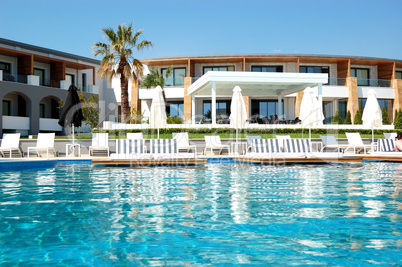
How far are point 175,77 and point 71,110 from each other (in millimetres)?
20008

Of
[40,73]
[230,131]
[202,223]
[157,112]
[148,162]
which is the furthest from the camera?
[40,73]

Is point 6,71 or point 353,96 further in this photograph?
point 353,96

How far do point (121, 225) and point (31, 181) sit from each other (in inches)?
212

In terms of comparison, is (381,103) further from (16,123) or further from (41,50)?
(16,123)

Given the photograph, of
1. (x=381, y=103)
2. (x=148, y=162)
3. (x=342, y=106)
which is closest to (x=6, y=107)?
(x=148, y=162)

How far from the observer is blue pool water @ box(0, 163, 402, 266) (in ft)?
12.2

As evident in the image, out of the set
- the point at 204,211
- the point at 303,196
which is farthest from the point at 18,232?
the point at 303,196

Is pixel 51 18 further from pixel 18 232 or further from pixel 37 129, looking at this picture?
pixel 18 232

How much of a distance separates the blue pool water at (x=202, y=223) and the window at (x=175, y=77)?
24538mm

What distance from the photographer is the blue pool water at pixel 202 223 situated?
3.72 metres

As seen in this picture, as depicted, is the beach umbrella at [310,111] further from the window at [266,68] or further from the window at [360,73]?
the window at [360,73]

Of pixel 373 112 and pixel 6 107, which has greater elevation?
pixel 6 107

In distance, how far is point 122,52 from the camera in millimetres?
25359

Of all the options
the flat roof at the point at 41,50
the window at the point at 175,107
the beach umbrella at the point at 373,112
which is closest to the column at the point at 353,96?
the window at the point at 175,107
